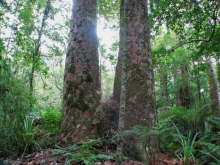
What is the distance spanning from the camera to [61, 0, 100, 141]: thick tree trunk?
346 centimetres

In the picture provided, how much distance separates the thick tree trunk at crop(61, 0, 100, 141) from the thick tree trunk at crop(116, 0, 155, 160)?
63 cm

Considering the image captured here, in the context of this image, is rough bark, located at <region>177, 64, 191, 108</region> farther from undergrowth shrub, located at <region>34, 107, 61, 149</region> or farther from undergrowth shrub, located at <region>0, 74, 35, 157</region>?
undergrowth shrub, located at <region>0, 74, 35, 157</region>

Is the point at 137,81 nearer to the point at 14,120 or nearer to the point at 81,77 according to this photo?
the point at 81,77

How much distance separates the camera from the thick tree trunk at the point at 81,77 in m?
3.46

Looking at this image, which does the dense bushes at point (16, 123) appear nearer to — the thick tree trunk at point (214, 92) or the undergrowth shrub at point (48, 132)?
the undergrowth shrub at point (48, 132)

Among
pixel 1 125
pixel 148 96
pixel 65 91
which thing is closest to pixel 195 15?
pixel 148 96

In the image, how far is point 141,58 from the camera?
143 inches

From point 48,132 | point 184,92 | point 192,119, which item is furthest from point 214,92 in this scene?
point 48,132

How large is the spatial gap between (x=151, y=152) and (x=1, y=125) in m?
2.61

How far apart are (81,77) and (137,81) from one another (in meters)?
1.04

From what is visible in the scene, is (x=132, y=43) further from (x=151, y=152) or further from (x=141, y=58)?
(x=151, y=152)

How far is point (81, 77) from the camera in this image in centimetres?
369

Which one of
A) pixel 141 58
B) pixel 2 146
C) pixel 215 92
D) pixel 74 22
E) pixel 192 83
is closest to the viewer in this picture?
pixel 2 146

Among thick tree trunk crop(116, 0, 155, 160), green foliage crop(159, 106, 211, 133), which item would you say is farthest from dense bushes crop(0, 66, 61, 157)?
green foliage crop(159, 106, 211, 133)
